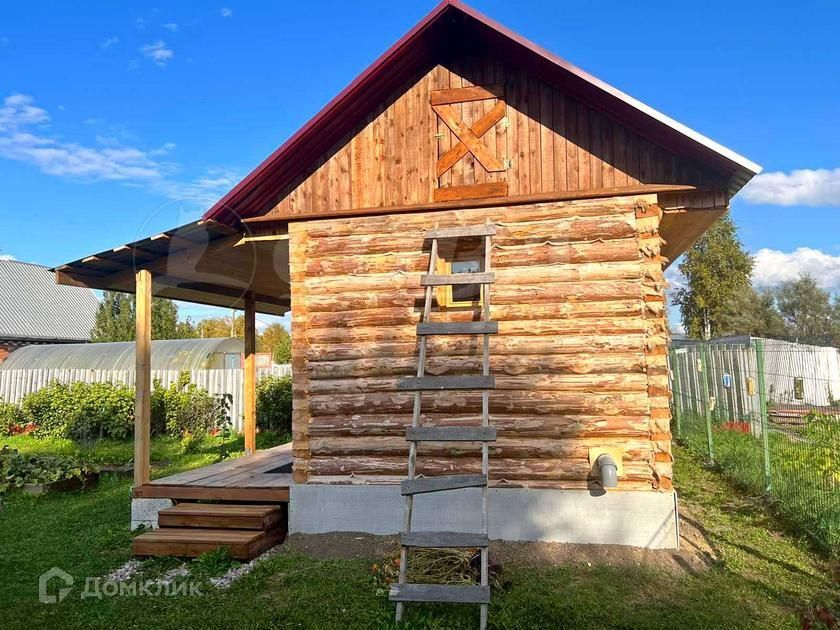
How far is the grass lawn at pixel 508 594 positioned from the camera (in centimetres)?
519

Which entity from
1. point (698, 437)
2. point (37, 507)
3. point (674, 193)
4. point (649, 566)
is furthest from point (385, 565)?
point (698, 437)

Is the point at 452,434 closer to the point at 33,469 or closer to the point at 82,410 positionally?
the point at 33,469

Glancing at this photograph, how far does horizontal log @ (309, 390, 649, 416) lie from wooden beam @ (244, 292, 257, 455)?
17.3 ft

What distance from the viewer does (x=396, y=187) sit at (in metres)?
7.61

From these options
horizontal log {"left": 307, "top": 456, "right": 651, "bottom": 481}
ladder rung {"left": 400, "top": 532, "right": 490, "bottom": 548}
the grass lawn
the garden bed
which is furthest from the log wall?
the garden bed

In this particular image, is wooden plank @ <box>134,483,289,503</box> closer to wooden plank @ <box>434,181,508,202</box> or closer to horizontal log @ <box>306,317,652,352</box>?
horizontal log @ <box>306,317,652,352</box>

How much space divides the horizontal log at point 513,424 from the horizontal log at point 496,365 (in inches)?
19.5

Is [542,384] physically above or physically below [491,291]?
below

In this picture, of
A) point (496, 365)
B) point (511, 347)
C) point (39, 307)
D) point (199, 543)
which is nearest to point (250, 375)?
point (199, 543)

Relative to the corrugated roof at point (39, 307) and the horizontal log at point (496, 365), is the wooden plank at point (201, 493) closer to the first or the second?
the horizontal log at point (496, 365)

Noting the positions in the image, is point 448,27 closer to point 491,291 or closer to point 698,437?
point 491,291

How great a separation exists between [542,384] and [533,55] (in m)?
3.63

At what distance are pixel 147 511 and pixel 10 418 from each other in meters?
14.6

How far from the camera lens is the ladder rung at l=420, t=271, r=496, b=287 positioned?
6679 millimetres
